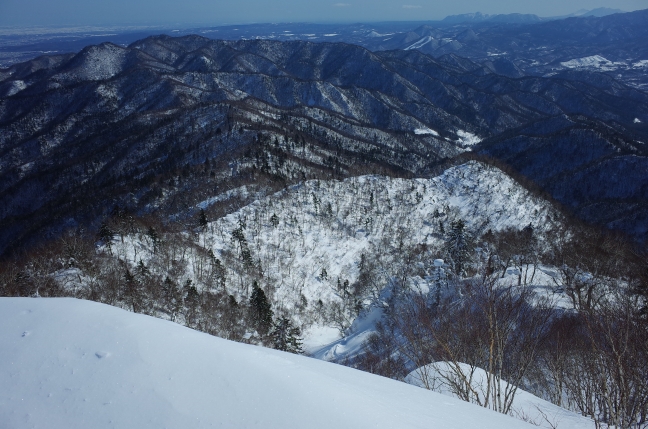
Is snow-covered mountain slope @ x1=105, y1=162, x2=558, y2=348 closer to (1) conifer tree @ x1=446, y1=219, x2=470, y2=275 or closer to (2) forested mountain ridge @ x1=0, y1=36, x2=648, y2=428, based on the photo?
(2) forested mountain ridge @ x1=0, y1=36, x2=648, y2=428

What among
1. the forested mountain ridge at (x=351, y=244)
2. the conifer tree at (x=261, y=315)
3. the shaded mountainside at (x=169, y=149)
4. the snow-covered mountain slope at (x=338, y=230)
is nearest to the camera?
the forested mountain ridge at (x=351, y=244)

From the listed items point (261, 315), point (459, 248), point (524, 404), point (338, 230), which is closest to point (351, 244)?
point (338, 230)

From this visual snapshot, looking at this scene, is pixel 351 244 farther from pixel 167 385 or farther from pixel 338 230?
pixel 167 385

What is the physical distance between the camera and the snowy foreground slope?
5.43 m

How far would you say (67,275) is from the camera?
3228 cm

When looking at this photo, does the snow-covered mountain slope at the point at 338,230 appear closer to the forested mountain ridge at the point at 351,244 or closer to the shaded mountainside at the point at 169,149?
the forested mountain ridge at the point at 351,244

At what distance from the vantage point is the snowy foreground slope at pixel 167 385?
214 inches

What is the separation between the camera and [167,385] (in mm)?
5902

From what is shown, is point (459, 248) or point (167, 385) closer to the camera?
point (167, 385)

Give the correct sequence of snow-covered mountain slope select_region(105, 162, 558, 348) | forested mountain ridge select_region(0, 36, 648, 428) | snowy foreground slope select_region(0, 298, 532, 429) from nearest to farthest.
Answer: snowy foreground slope select_region(0, 298, 532, 429) < forested mountain ridge select_region(0, 36, 648, 428) < snow-covered mountain slope select_region(105, 162, 558, 348)

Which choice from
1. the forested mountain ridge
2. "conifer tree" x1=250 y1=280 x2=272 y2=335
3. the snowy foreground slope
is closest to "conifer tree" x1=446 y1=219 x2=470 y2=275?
the forested mountain ridge

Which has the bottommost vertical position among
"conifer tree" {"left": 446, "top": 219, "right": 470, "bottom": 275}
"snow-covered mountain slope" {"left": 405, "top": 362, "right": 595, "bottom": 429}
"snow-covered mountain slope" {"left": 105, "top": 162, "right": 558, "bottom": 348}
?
"snow-covered mountain slope" {"left": 105, "top": 162, "right": 558, "bottom": 348}

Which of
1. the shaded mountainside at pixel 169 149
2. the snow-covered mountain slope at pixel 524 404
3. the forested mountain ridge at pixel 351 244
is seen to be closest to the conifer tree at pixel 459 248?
the forested mountain ridge at pixel 351 244

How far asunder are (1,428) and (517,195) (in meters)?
99.0
